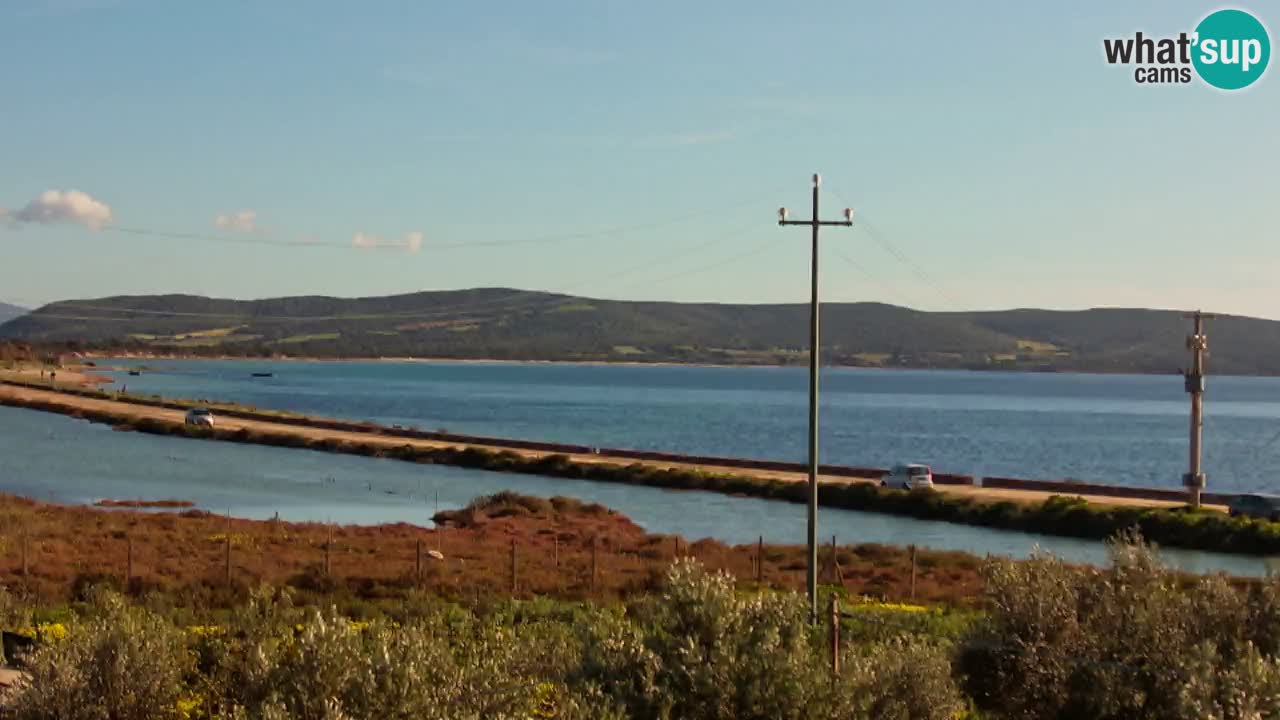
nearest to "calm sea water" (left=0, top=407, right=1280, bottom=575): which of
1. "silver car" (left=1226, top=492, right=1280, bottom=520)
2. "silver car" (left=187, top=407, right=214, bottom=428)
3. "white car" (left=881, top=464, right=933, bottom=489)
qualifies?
"white car" (left=881, top=464, right=933, bottom=489)

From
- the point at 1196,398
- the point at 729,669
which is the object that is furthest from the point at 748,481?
the point at 729,669

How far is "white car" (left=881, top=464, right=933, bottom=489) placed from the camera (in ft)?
220

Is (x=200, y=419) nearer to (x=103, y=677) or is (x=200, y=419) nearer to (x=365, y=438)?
(x=365, y=438)

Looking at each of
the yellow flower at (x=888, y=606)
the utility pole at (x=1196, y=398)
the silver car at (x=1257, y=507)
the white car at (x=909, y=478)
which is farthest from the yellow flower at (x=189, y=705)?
the white car at (x=909, y=478)

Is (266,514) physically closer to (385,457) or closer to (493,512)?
(493,512)

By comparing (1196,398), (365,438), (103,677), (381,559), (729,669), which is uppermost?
(1196,398)

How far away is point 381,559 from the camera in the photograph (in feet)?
124

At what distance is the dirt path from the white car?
3.19 ft

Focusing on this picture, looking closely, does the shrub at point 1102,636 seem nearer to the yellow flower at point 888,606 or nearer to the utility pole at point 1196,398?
the yellow flower at point 888,606

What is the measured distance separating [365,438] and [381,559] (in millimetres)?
66535

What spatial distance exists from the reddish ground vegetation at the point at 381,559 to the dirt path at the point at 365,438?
2193 cm

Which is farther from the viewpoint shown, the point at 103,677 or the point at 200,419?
the point at 200,419

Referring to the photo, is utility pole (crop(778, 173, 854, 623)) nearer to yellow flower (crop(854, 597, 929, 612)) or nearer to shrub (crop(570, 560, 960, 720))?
yellow flower (crop(854, 597, 929, 612))

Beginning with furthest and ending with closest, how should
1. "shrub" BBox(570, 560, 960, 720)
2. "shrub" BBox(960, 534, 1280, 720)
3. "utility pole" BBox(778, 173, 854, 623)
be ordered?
"utility pole" BBox(778, 173, 854, 623), "shrub" BBox(960, 534, 1280, 720), "shrub" BBox(570, 560, 960, 720)
